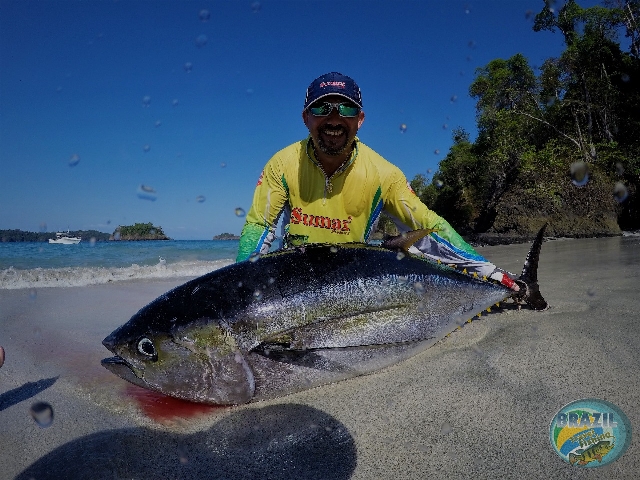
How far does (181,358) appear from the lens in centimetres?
189

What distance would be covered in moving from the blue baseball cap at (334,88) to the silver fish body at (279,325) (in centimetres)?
151

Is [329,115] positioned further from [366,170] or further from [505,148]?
[505,148]

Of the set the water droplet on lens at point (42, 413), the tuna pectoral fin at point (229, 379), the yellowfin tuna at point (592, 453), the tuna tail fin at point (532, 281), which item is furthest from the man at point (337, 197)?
the yellowfin tuna at point (592, 453)

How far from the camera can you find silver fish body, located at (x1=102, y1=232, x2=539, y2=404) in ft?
6.21

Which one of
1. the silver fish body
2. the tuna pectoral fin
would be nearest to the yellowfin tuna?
the silver fish body

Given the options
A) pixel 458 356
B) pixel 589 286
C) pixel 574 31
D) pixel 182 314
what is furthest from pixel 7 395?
pixel 574 31

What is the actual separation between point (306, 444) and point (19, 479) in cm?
110

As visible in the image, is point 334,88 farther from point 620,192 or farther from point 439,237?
point 620,192

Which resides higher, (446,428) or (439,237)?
(439,237)

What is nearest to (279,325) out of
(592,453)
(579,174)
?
(592,453)

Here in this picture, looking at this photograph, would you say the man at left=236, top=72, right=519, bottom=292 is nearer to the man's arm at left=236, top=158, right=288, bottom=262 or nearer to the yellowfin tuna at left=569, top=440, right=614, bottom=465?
the man's arm at left=236, top=158, right=288, bottom=262
